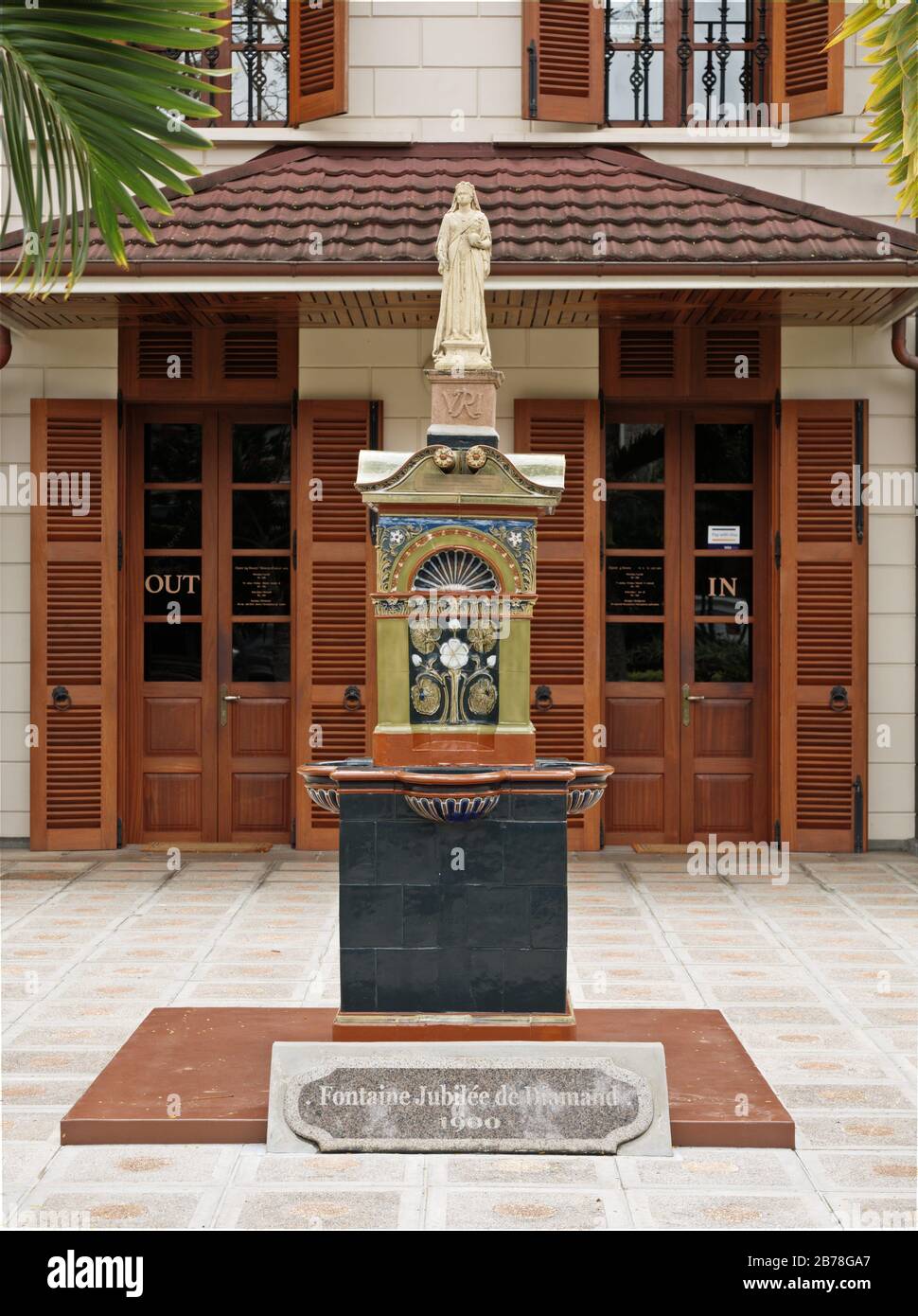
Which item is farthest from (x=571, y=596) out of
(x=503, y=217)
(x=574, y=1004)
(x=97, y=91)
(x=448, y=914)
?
(x=97, y=91)

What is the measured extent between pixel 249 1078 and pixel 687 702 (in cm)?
541

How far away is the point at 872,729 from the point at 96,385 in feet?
17.9

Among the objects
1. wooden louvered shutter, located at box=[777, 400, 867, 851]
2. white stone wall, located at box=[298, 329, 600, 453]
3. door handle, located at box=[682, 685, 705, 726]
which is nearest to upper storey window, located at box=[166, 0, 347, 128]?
white stone wall, located at box=[298, 329, 600, 453]

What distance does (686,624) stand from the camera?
975 cm

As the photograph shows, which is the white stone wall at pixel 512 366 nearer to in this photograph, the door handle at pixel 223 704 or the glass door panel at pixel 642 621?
the glass door panel at pixel 642 621

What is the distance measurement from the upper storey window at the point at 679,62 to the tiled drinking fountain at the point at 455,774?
524 centimetres

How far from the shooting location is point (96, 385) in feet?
31.4

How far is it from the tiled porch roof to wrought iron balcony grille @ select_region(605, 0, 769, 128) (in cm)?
45

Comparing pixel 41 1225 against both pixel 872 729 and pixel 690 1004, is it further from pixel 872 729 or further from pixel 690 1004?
pixel 872 729

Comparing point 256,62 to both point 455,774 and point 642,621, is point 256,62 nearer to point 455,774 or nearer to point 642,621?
point 642,621

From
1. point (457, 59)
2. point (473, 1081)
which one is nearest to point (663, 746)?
point (457, 59)

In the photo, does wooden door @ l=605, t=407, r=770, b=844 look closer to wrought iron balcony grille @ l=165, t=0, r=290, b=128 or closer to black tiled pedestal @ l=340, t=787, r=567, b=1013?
wrought iron balcony grille @ l=165, t=0, r=290, b=128

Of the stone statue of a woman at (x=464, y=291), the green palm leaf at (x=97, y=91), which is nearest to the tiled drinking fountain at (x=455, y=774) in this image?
the stone statue of a woman at (x=464, y=291)

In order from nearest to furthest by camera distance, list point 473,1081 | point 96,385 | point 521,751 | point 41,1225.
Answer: point 41,1225 < point 473,1081 < point 521,751 < point 96,385
